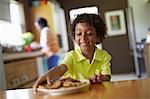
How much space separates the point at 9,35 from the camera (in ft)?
11.9

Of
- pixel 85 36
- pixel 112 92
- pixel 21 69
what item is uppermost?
pixel 85 36

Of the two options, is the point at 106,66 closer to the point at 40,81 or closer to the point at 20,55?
the point at 40,81

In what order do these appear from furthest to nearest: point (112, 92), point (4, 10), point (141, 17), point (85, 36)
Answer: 1. point (141, 17)
2. point (4, 10)
3. point (85, 36)
4. point (112, 92)

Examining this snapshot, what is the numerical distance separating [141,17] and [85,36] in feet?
7.43

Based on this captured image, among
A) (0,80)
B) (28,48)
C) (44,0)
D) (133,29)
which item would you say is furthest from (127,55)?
(0,80)

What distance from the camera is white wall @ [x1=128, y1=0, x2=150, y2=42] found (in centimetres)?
289

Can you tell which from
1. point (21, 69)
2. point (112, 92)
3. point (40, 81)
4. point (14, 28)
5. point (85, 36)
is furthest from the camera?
point (14, 28)

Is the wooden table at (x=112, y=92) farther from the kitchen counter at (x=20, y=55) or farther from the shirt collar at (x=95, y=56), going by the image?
the kitchen counter at (x=20, y=55)

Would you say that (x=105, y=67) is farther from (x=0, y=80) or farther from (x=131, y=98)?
(x=0, y=80)

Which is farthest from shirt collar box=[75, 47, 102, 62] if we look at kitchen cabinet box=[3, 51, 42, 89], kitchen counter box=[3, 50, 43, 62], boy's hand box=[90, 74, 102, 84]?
kitchen counter box=[3, 50, 43, 62]

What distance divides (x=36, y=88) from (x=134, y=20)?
2.72 metres

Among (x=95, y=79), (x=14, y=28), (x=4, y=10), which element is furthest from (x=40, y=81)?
(x=14, y=28)

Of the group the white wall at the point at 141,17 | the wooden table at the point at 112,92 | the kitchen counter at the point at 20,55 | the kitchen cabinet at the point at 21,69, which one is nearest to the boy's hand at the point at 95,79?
the wooden table at the point at 112,92

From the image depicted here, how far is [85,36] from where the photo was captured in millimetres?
973
